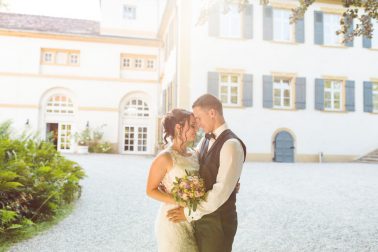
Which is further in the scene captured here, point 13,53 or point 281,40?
point 13,53

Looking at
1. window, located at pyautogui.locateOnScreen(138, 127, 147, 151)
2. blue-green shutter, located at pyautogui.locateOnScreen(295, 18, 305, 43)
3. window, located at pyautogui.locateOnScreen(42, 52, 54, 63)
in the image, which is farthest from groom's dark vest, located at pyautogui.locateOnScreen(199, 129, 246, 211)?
window, located at pyautogui.locateOnScreen(42, 52, 54, 63)

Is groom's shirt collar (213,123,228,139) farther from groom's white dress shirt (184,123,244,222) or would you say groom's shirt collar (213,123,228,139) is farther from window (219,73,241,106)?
window (219,73,241,106)

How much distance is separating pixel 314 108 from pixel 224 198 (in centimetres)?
1509

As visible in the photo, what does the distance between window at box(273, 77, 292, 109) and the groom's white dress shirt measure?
1443 cm

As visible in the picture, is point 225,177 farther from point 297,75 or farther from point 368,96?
point 368,96

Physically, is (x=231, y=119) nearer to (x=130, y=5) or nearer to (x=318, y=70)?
(x=318, y=70)

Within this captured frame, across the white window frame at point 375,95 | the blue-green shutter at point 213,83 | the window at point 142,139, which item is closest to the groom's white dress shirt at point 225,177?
the blue-green shutter at point 213,83

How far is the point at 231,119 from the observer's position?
49.4ft

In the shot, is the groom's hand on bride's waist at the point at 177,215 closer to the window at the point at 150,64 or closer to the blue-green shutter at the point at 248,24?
the blue-green shutter at the point at 248,24

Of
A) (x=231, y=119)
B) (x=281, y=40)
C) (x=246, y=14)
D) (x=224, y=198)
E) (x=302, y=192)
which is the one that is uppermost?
(x=246, y=14)

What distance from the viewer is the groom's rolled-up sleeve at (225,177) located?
1.95m

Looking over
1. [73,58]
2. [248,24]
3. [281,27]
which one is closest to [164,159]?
[248,24]

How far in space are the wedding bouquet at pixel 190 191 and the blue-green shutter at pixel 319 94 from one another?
15.1m

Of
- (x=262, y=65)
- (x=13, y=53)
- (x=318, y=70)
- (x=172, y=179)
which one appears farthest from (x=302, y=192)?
(x=13, y=53)
